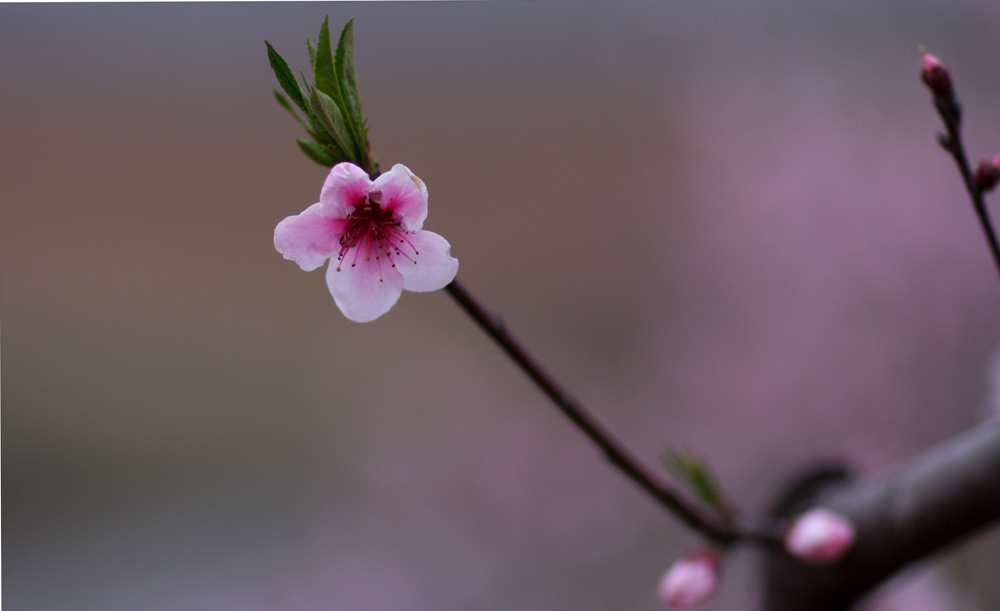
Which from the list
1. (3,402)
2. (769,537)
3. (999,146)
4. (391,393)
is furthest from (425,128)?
(769,537)

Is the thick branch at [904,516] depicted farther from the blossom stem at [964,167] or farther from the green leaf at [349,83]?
the green leaf at [349,83]

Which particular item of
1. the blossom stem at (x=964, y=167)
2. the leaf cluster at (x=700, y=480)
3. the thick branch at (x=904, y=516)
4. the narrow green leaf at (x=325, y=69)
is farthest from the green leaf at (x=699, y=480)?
the narrow green leaf at (x=325, y=69)

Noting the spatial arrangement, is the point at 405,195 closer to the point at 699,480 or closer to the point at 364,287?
the point at 364,287

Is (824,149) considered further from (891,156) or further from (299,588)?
(299,588)

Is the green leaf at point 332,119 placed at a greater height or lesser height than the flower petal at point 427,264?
greater

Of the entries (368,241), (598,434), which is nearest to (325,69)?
(368,241)

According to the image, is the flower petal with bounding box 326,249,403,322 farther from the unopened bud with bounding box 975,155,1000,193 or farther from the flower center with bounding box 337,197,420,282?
the unopened bud with bounding box 975,155,1000,193
